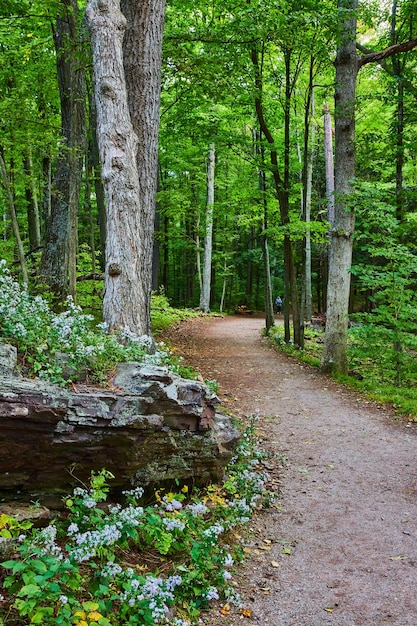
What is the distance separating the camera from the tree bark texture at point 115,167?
5.71 m

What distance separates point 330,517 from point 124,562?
8.02ft

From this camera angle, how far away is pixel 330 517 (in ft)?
15.6

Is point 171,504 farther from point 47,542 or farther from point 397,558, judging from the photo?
point 397,558

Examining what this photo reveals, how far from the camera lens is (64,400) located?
10.9 ft

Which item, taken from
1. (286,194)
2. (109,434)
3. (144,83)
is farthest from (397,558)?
(286,194)

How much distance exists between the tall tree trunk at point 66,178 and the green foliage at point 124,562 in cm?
516

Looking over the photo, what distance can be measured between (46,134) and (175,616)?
746 centimetres

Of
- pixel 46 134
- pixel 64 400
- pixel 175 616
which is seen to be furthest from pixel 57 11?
pixel 175 616

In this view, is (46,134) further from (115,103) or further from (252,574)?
(252,574)

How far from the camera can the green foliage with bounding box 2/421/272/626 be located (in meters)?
2.46

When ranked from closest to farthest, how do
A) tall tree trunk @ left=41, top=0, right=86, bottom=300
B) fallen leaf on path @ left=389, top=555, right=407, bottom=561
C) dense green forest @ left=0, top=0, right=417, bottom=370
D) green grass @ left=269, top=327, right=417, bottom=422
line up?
fallen leaf on path @ left=389, top=555, right=407, bottom=561
dense green forest @ left=0, top=0, right=417, bottom=370
tall tree trunk @ left=41, top=0, right=86, bottom=300
green grass @ left=269, top=327, right=417, bottom=422

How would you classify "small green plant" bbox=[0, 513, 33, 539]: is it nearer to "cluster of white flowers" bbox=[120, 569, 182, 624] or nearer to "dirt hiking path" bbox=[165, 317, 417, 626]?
"cluster of white flowers" bbox=[120, 569, 182, 624]

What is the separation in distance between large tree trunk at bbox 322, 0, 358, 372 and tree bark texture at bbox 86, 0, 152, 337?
5619 millimetres

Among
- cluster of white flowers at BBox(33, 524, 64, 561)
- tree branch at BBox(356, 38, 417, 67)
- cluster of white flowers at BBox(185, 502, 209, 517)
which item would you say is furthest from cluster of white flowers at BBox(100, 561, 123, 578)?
tree branch at BBox(356, 38, 417, 67)
